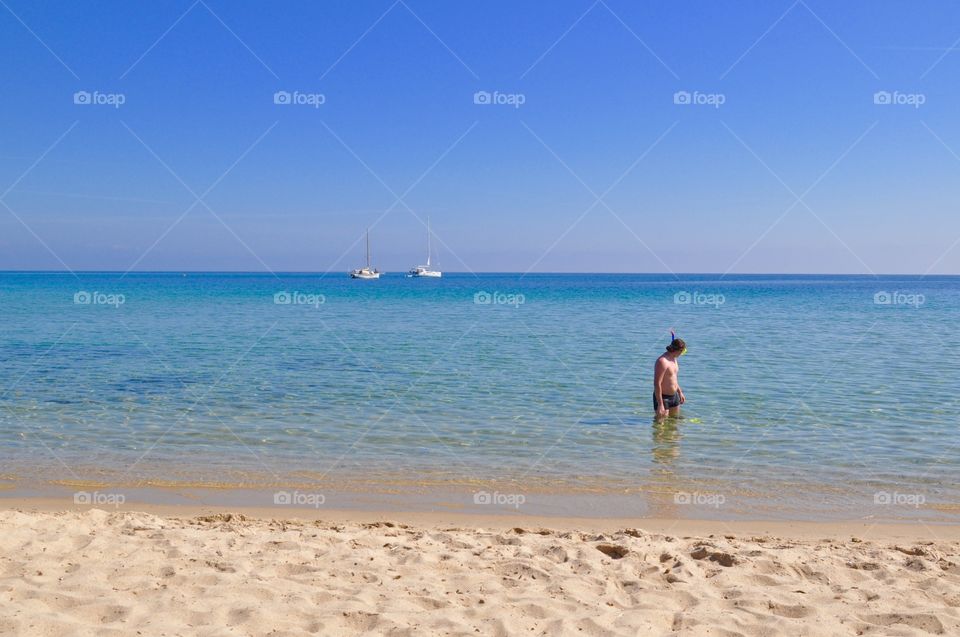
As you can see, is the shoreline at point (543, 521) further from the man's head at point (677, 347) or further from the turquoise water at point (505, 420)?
the man's head at point (677, 347)

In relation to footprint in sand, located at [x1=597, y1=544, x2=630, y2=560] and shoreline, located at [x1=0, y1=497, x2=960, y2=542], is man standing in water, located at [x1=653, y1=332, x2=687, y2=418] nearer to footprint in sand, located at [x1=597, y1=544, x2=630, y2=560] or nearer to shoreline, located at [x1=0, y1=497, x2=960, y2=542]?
shoreline, located at [x1=0, y1=497, x2=960, y2=542]

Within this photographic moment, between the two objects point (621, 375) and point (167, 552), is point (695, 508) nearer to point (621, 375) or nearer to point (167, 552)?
point (167, 552)

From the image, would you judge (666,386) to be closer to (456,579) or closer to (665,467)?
(665,467)

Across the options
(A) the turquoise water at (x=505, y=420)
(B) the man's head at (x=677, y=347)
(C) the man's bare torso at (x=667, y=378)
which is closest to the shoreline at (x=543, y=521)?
(A) the turquoise water at (x=505, y=420)

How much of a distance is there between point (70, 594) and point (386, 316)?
36.7 metres

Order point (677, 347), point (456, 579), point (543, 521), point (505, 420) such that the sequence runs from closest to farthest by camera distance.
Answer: point (456, 579) < point (543, 521) < point (677, 347) < point (505, 420)

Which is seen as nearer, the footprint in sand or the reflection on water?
the footprint in sand

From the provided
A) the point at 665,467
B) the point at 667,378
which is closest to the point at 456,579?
the point at 665,467

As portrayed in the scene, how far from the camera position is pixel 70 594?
4.91 m

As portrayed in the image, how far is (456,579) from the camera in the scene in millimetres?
5512

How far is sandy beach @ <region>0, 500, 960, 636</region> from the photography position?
4.71 metres

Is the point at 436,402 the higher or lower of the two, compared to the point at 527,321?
lower

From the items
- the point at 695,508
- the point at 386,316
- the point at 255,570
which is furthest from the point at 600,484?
the point at 386,316

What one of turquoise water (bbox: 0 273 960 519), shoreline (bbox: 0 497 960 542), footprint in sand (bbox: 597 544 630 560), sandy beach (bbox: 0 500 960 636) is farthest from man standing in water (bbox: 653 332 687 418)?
footprint in sand (bbox: 597 544 630 560)
